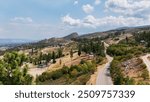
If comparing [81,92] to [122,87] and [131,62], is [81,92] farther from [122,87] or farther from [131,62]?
[131,62]

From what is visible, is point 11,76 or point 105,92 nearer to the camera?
point 105,92

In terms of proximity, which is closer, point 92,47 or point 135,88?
point 135,88

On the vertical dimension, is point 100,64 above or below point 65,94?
below

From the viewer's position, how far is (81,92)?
1030 cm

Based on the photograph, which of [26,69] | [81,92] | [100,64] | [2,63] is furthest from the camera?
[100,64]

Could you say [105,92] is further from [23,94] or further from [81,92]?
[23,94]


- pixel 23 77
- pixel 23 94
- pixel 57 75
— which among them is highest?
pixel 23 94

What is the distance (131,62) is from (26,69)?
282 feet

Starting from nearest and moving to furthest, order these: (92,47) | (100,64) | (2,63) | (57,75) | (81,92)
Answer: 1. (81,92)
2. (2,63)
3. (57,75)
4. (100,64)
5. (92,47)

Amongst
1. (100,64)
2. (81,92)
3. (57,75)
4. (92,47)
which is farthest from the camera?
(92,47)

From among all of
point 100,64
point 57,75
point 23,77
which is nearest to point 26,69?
point 23,77

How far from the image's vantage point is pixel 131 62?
11288 cm

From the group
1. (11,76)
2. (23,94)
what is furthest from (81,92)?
(11,76)

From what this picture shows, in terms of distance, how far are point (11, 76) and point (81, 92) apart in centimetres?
1951
